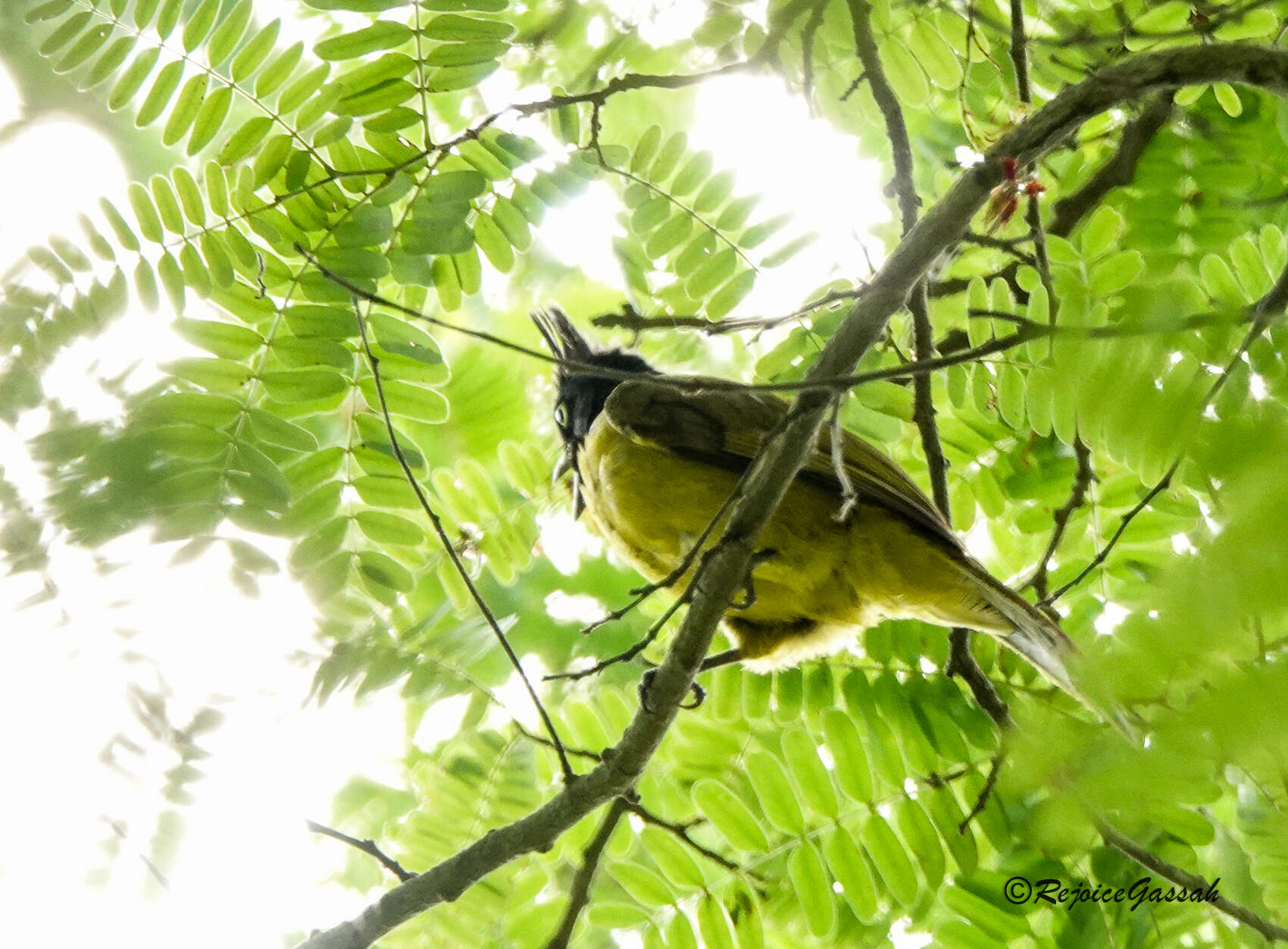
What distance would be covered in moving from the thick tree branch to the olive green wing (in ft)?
2.39

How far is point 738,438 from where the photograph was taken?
320 cm

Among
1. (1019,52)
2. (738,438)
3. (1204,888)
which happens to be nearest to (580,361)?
(738,438)

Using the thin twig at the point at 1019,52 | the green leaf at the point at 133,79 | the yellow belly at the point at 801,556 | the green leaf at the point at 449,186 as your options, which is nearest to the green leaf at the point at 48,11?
the green leaf at the point at 133,79

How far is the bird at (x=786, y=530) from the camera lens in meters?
2.99

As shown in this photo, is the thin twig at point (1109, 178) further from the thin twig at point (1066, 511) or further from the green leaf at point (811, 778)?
the green leaf at point (811, 778)

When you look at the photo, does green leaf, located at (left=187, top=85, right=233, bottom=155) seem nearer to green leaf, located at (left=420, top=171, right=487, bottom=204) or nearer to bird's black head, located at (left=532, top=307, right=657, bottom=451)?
green leaf, located at (left=420, top=171, right=487, bottom=204)

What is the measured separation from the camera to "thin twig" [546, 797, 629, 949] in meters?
2.47

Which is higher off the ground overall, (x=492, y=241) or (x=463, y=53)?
(x=463, y=53)

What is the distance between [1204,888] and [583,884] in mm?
1236

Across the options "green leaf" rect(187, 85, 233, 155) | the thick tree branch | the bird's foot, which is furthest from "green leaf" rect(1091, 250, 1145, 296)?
"green leaf" rect(187, 85, 233, 155)

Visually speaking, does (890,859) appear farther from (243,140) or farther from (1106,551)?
(243,140)

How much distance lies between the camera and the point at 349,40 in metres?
2.49

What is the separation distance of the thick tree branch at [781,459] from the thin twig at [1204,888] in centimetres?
86

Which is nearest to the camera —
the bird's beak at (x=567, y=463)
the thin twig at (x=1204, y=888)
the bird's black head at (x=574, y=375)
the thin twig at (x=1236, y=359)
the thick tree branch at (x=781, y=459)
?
the thin twig at (x=1236, y=359)
